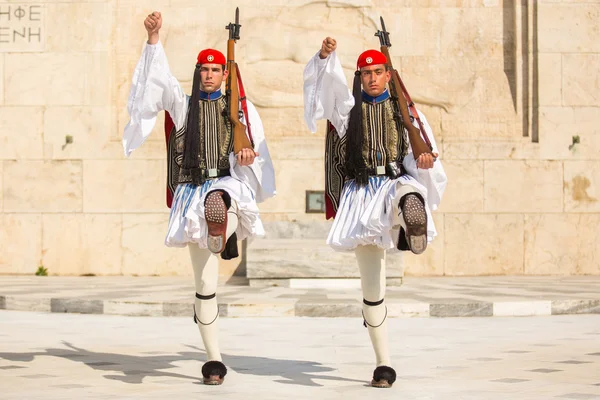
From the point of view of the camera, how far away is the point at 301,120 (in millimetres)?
15531

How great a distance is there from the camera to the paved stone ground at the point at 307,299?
34.1 ft

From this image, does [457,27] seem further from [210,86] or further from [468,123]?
[210,86]

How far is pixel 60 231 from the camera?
49.6 feet

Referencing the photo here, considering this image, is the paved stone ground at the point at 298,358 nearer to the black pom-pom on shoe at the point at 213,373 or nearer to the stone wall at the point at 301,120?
the black pom-pom on shoe at the point at 213,373

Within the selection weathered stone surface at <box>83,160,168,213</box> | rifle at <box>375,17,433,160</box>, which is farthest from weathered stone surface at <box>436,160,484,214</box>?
rifle at <box>375,17,433,160</box>

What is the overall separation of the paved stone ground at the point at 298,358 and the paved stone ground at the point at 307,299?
247mm

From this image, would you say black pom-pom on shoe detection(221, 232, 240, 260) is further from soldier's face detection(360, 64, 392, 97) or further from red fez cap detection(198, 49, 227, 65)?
soldier's face detection(360, 64, 392, 97)

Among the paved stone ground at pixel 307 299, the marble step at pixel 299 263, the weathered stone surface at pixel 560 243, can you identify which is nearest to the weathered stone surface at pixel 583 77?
the weathered stone surface at pixel 560 243

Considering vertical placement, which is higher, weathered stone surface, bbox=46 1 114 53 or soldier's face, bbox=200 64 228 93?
weathered stone surface, bbox=46 1 114 53

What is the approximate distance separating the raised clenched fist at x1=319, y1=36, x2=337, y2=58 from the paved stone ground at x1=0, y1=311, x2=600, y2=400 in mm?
1950

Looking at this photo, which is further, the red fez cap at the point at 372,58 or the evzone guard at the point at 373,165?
the red fez cap at the point at 372,58

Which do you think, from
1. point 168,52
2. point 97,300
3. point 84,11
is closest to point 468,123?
point 168,52

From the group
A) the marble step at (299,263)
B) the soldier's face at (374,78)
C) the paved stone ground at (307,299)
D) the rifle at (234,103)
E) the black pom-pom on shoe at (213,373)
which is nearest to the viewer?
the black pom-pom on shoe at (213,373)

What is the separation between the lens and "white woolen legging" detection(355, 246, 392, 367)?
6.35m
